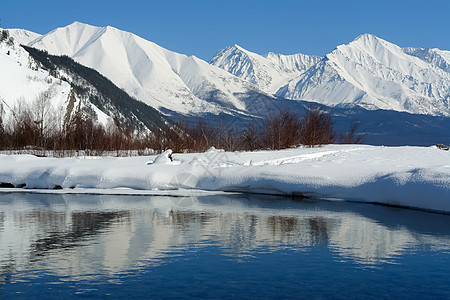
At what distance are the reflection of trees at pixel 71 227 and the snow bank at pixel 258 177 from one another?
26.2ft

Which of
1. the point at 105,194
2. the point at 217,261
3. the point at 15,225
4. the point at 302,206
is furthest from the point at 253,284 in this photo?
the point at 105,194

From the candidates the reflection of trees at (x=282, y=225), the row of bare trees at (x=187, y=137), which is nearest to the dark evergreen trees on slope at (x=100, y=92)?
the row of bare trees at (x=187, y=137)

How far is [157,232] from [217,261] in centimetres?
358

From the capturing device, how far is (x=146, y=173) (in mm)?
26609

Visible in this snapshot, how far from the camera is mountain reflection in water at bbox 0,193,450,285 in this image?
1163 cm

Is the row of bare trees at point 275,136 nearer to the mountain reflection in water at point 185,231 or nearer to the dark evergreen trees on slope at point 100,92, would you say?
the mountain reflection in water at point 185,231

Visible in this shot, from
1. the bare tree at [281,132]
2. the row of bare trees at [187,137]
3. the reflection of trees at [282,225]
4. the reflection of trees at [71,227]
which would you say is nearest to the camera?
the reflection of trees at [71,227]

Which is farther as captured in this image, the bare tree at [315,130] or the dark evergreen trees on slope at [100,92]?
the dark evergreen trees on slope at [100,92]

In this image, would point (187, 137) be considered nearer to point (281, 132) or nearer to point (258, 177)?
point (281, 132)

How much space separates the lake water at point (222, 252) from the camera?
9.57m

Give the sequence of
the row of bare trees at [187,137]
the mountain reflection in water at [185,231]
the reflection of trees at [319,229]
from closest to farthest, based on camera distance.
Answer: the mountain reflection in water at [185,231], the reflection of trees at [319,229], the row of bare trees at [187,137]

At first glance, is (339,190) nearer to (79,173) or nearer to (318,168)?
(318,168)

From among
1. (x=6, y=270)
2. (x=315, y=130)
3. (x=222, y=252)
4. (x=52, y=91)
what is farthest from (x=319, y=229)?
(x=52, y=91)

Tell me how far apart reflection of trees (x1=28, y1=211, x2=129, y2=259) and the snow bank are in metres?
7.98
